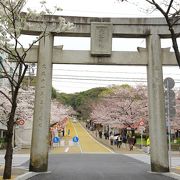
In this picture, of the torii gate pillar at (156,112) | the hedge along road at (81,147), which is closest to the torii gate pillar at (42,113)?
the torii gate pillar at (156,112)

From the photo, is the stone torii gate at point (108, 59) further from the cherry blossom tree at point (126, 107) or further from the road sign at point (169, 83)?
the cherry blossom tree at point (126, 107)

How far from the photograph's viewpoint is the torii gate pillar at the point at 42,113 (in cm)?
1622

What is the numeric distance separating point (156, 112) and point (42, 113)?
510cm

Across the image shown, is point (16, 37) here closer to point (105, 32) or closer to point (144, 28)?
point (105, 32)

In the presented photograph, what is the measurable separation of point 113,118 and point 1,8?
4698 cm

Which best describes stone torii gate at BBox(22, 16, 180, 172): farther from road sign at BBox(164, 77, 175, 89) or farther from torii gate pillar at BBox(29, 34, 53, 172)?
road sign at BBox(164, 77, 175, 89)

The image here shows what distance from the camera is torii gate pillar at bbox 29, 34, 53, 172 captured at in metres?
16.2

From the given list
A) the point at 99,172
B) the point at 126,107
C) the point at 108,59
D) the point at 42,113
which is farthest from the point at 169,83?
the point at 126,107

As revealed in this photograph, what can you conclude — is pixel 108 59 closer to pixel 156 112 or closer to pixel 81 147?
pixel 156 112

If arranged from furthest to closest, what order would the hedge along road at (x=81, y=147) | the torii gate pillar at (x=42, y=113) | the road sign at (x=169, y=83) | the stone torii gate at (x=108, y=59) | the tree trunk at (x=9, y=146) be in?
the hedge along road at (x=81, y=147) → the road sign at (x=169, y=83) → the stone torii gate at (x=108, y=59) → the torii gate pillar at (x=42, y=113) → the tree trunk at (x=9, y=146)

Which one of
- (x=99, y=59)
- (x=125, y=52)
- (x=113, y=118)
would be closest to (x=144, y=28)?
(x=125, y=52)

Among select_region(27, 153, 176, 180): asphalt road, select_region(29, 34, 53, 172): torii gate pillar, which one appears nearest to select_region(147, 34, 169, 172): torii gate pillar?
select_region(27, 153, 176, 180): asphalt road

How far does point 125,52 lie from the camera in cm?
1727

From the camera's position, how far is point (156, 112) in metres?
16.7
